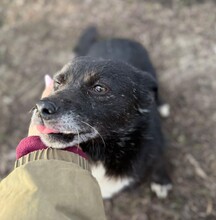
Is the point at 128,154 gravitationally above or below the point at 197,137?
above

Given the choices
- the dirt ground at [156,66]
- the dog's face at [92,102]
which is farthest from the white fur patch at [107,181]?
the dirt ground at [156,66]

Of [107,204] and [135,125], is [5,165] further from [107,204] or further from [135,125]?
[135,125]

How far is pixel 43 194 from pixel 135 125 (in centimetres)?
117

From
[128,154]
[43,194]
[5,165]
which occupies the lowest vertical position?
[5,165]

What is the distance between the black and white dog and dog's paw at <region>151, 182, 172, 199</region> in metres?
0.28

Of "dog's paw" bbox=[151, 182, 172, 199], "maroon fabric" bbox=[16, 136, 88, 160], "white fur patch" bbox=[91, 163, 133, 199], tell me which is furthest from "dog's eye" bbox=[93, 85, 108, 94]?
"dog's paw" bbox=[151, 182, 172, 199]

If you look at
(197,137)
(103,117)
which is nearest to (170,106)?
(197,137)

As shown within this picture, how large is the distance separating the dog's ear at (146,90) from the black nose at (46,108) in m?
0.79

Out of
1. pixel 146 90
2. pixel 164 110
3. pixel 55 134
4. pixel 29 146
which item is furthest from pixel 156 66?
pixel 29 146

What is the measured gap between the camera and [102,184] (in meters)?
2.91

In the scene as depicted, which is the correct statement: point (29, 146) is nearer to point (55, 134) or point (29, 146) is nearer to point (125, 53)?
point (55, 134)

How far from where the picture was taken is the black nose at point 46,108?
6.95 feet

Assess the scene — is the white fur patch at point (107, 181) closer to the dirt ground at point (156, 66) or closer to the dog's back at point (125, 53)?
the dirt ground at point (156, 66)

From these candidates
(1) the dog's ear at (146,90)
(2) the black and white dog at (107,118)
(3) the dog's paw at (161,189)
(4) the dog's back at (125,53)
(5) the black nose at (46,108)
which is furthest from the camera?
(4) the dog's back at (125,53)
